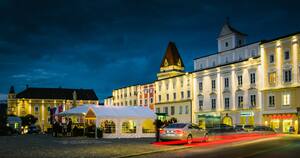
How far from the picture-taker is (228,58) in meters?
74.4

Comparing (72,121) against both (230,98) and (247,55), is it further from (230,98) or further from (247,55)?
(247,55)

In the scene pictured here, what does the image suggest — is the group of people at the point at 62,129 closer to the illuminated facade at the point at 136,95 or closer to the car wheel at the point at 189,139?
the car wheel at the point at 189,139

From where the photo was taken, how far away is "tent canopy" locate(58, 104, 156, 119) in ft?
125

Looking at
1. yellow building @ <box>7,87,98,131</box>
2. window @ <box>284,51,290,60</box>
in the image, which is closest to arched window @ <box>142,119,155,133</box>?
window @ <box>284,51,290,60</box>

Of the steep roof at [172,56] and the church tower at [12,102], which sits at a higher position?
the steep roof at [172,56]

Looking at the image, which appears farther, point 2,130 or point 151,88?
point 151,88

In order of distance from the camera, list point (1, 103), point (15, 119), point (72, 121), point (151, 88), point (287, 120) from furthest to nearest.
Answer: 1. point (1, 103)
2. point (151, 88)
3. point (15, 119)
4. point (287, 120)
5. point (72, 121)

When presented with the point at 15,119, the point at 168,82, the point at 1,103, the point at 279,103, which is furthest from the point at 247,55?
the point at 1,103

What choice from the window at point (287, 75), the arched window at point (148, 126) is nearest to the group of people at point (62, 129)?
the arched window at point (148, 126)

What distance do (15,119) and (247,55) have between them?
4211 centimetres

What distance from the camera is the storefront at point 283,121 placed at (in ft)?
178

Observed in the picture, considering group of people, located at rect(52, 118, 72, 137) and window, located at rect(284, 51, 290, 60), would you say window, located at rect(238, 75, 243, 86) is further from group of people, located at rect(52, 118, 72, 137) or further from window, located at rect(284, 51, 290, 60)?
group of people, located at rect(52, 118, 72, 137)

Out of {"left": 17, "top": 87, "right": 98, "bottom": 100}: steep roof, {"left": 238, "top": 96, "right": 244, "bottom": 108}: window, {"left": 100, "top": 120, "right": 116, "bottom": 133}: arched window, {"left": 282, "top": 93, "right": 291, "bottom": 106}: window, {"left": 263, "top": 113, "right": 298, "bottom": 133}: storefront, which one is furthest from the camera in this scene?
{"left": 17, "top": 87, "right": 98, "bottom": 100}: steep roof

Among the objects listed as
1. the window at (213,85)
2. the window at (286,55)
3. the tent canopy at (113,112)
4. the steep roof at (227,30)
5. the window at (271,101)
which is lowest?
the tent canopy at (113,112)
